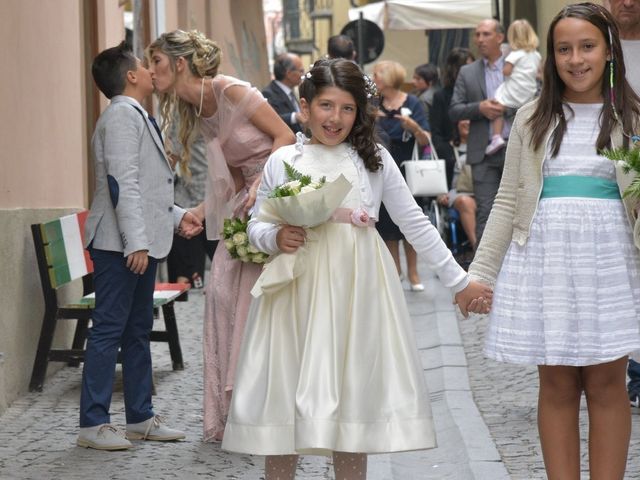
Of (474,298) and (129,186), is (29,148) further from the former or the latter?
(474,298)

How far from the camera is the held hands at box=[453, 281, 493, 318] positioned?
5.39 meters

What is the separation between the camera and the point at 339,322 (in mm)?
5141

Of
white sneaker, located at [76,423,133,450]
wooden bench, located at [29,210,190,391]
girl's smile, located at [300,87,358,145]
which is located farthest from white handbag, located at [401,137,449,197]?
girl's smile, located at [300,87,358,145]

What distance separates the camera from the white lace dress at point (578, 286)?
5.14m

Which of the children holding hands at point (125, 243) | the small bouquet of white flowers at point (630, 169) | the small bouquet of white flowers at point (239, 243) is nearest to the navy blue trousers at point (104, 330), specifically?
the children holding hands at point (125, 243)

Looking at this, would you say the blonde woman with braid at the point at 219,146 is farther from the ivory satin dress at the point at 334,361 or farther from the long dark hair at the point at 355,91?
the ivory satin dress at the point at 334,361

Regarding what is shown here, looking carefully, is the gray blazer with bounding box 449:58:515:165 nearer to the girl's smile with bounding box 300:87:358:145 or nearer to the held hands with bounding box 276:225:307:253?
the girl's smile with bounding box 300:87:358:145

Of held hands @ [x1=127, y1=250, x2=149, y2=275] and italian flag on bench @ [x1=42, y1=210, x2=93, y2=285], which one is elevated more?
held hands @ [x1=127, y1=250, x2=149, y2=275]

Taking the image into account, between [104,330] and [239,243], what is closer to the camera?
[239,243]

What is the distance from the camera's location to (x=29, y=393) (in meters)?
8.59

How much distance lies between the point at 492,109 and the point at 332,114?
6886mm

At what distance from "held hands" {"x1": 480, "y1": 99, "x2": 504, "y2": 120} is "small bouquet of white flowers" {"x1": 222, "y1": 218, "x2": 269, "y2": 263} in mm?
5439

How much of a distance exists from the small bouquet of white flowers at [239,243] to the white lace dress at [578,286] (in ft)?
6.13

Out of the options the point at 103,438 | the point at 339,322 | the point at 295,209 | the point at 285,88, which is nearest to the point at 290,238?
the point at 295,209
